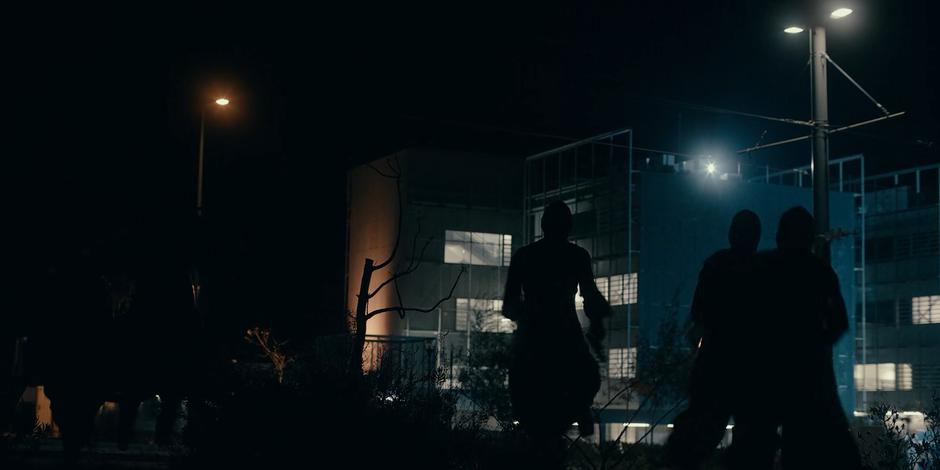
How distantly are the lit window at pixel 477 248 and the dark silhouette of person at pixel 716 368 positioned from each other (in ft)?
157

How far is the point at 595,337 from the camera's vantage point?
7.59m

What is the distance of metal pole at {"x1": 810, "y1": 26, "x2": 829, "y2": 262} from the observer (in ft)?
52.5

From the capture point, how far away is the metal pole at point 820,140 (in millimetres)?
16000

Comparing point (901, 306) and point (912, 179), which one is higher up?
point (912, 179)

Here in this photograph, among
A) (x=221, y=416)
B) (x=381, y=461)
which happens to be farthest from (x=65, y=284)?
(x=381, y=461)

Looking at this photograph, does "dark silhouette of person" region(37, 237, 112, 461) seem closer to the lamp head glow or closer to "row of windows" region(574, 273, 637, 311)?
the lamp head glow

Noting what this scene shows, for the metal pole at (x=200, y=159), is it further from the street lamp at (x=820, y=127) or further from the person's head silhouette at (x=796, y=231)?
the person's head silhouette at (x=796, y=231)

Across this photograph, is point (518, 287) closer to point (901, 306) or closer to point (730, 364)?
point (730, 364)

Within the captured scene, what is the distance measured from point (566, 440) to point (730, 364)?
4.64ft

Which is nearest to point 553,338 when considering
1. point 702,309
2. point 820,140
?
point 702,309

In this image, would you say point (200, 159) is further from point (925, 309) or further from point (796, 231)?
point (925, 309)

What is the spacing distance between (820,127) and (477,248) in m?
40.0

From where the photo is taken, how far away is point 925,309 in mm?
71062

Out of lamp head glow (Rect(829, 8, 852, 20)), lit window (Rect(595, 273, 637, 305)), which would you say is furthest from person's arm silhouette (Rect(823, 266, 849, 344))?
lit window (Rect(595, 273, 637, 305))
